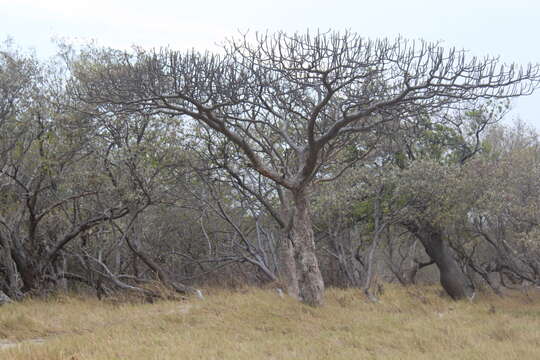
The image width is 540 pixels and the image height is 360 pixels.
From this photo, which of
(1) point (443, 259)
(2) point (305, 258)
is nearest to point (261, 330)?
(2) point (305, 258)

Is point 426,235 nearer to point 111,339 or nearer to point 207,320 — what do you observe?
point 207,320

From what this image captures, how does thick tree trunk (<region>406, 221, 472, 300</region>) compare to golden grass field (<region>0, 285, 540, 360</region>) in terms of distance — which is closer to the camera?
golden grass field (<region>0, 285, 540, 360</region>)

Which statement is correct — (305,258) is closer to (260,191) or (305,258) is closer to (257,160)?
(257,160)

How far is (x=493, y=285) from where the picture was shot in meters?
17.1

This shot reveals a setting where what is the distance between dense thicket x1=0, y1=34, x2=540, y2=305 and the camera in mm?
9820

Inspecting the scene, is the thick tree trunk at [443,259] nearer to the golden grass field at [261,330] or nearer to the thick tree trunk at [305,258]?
the golden grass field at [261,330]

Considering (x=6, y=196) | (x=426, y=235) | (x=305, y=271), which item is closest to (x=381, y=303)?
(x=305, y=271)

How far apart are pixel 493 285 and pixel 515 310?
178 inches

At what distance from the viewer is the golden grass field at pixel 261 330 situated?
694cm

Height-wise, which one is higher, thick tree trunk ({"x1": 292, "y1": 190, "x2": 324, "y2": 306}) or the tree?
the tree

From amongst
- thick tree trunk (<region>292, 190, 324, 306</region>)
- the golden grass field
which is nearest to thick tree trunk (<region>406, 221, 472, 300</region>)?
the golden grass field

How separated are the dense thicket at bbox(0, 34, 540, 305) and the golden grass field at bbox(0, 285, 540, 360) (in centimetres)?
130

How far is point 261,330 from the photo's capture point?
8.68 m

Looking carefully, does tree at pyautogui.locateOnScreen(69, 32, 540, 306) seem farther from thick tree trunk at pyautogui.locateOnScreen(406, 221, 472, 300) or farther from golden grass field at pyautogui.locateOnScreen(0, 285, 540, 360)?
thick tree trunk at pyautogui.locateOnScreen(406, 221, 472, 300)
